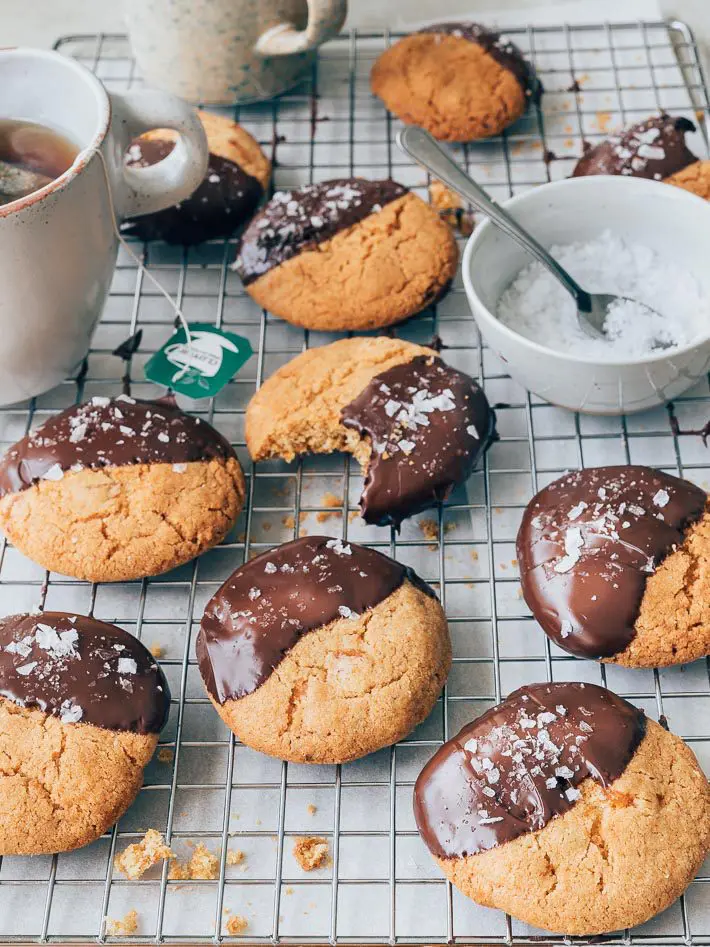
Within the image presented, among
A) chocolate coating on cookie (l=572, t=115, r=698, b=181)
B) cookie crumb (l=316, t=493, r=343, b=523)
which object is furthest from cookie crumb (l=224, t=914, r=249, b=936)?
chocolate coating on cookie (l=572, t=115, r=698, b=181)

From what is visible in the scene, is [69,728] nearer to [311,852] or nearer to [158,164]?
[311,852]

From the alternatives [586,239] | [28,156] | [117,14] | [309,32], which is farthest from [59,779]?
[117,14]

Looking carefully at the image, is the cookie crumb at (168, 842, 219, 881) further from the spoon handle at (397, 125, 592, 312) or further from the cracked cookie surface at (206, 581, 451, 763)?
the spoon handle at (397, 125, 592, 312)

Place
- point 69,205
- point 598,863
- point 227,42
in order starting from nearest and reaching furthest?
point 598,863 → point 69,205 → point 227,42

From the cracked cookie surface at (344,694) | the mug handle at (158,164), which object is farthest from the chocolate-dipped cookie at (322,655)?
the mug handle at (158,164)

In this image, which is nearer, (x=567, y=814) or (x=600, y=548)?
(x=567, y=814)

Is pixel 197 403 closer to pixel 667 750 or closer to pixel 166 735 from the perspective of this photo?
pixel 166 735

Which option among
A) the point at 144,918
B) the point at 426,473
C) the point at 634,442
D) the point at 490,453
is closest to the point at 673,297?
the point at 634,442
